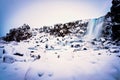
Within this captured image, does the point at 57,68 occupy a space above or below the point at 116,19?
below

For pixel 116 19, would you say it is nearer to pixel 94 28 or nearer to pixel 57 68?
pixel 94 28

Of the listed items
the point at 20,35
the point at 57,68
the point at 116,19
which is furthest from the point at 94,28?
the point at 57,68

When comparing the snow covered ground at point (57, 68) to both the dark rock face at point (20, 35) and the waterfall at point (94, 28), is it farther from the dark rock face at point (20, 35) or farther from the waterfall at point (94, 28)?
the waterfall at point (94, 28)

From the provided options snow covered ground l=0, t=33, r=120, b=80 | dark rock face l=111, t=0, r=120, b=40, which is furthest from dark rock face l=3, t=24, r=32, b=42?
dark rock face l=111, t=0, r=120, b=40

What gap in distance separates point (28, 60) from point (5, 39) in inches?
48.6

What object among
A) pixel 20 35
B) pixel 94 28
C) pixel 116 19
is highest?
pixel 116 19

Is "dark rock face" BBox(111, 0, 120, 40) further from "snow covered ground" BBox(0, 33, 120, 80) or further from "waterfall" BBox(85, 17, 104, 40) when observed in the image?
"snow covered ground" BBox(0, 33, 120, 80)

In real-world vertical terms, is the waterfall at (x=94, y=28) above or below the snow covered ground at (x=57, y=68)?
above

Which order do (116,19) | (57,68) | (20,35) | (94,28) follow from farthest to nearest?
(94,28) → (116,19) → (20,35) → (57,68)

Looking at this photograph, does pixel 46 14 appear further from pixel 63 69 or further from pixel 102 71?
pixel 102 71

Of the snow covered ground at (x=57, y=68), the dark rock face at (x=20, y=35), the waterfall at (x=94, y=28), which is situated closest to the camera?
the snow covered ground at (x=57, y=68)

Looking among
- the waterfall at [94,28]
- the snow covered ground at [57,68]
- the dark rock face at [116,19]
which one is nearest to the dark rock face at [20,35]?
Answer: the snow covered ground at [57,68]

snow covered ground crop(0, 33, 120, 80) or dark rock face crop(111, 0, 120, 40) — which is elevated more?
dark rock face crop(111, 0, 120, 40)

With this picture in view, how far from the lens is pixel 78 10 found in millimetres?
3080
